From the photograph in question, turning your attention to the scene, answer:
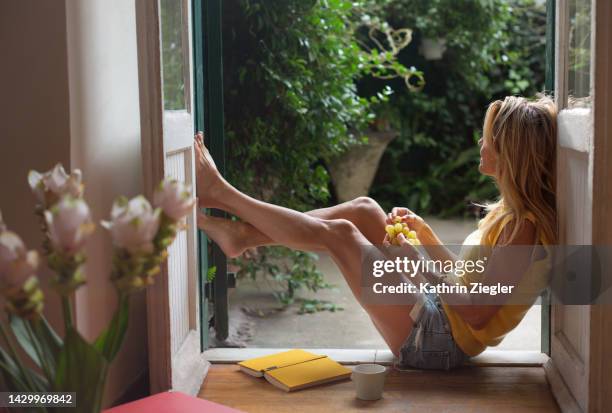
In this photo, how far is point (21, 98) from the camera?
1.92 metres

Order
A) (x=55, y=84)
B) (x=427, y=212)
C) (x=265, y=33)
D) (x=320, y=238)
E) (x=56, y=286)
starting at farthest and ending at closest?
1. (x=427, y=212)
2. (x=265, y=33)
3. (x=320, y=238)
4. (x=55, y=84)
5. (x=56, y=286)

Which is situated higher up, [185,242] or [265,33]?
[265,33]

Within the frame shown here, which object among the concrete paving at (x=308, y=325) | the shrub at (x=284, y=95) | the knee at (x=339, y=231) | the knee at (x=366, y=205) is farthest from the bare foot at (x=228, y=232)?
the concrete paving at (x=308, y=325)

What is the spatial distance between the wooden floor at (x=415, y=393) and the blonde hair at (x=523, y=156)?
47 cm

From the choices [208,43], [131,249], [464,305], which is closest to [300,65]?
[208,43]

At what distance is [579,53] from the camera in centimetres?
229

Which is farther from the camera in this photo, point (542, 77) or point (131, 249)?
point (542, 77)

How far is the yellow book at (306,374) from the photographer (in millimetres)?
2516

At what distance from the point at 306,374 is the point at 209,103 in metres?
1.11

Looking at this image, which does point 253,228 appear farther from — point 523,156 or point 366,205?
point 523,156

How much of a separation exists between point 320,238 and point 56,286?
167 cm

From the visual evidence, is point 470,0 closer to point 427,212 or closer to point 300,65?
point 427,212

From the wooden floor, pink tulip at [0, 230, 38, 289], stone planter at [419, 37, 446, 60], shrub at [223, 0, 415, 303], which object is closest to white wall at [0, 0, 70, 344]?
the wooden floor

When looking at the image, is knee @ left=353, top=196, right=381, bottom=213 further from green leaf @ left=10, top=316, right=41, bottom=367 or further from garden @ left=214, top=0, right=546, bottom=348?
green leaf @ left=10, top=316, right=41, bottom=367
